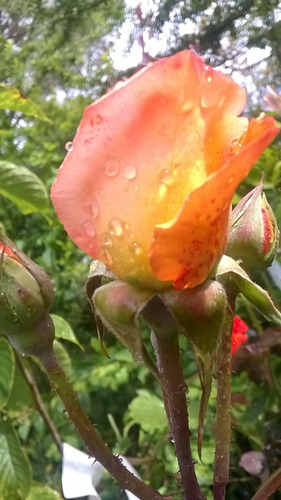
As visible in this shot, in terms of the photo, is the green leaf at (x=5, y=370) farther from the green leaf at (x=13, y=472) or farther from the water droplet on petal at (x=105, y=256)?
the water droplet on petal at (x=105, y=256)

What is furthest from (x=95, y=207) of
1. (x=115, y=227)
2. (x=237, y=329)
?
(x=237, y=329)

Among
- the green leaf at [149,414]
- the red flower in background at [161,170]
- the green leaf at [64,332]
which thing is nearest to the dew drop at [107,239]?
the red flower in background at [161,170]

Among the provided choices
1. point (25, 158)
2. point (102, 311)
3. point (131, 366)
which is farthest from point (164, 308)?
point (25, 158)

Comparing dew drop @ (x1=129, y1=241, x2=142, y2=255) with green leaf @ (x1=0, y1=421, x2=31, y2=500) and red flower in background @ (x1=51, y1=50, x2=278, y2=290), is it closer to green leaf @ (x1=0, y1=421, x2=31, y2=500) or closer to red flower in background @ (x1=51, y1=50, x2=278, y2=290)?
red flower in background @ (x1=51, y1=50, x2=278, y2=290)

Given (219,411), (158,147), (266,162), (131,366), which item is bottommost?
(131,366)

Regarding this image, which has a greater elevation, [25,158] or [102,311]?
[102,311]

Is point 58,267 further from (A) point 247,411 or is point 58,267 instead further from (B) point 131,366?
(A) point 247,411

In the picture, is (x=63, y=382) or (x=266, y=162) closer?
(x=63, y=382)

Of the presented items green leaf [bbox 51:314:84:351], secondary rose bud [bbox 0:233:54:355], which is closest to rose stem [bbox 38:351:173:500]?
secondary rose bud [bbox 0:233:54:355]
